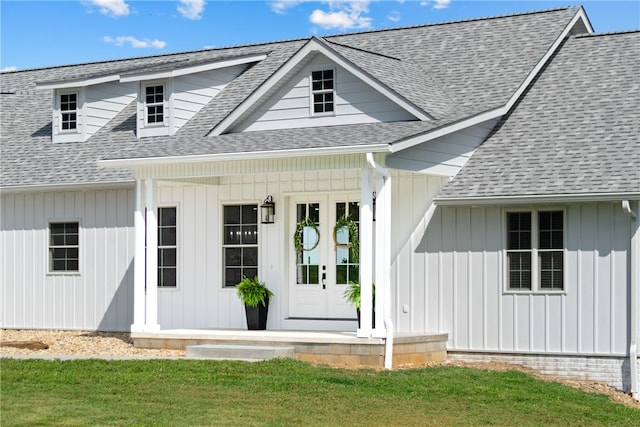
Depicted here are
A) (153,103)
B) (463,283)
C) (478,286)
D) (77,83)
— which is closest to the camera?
(478,286)

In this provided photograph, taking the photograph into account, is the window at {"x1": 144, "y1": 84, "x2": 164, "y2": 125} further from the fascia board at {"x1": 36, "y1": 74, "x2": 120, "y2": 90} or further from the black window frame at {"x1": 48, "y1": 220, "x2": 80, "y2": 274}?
the black window frame at {"x1": 48, "y1": 220, "x2": 80, "y2": 274}

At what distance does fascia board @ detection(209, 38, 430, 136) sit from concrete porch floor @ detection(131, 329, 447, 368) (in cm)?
384

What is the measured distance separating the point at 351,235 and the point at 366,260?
268 centimetres

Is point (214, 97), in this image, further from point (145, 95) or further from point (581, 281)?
point (581, 281)

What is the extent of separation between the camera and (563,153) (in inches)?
731

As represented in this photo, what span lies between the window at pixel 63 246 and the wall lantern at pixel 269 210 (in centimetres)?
436

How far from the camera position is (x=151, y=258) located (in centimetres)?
1927

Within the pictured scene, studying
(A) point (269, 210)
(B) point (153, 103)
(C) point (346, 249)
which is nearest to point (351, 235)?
(C) point (346, 249)

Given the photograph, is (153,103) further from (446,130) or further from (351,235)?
(446,130)

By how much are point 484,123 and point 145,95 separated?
7378mm

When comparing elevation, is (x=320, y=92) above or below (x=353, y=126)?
above

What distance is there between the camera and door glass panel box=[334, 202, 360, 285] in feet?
64.4

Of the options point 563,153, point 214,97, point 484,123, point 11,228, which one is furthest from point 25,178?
point 563,153

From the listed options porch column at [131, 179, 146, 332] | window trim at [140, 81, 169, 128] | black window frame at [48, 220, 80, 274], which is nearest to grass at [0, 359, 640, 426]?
porch column at [131, 179, 146, 332]
